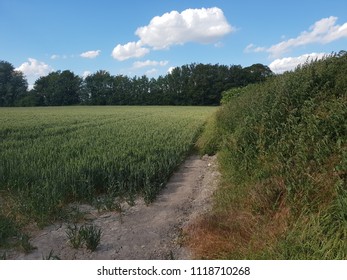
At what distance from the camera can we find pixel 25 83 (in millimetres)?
102500

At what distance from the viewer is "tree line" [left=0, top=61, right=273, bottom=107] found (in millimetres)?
85688

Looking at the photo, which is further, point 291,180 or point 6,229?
point 6,229

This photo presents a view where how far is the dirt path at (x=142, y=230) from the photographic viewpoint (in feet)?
16.6

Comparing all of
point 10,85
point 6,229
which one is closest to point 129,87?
point 10,85

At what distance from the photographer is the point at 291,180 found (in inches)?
211

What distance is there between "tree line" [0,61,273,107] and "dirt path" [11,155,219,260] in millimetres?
77875

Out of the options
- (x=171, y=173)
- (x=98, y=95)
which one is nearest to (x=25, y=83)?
(x=98, y=95)

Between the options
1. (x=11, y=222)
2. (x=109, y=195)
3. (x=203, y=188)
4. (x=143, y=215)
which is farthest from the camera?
(x=203, y=188)

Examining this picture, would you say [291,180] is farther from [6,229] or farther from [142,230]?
[6,229]

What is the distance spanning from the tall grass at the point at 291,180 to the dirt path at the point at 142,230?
53cm

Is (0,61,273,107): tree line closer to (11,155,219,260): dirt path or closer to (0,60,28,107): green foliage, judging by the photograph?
(0,60,28,107): green foliage

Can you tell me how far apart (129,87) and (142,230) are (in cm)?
9563

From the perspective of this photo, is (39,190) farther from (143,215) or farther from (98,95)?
(98,95)
